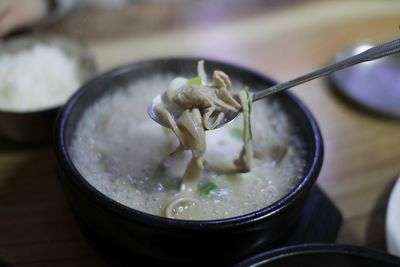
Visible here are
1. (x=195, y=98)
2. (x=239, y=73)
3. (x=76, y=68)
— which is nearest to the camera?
(x=195, y=98)

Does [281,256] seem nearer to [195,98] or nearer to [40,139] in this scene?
[195,98]

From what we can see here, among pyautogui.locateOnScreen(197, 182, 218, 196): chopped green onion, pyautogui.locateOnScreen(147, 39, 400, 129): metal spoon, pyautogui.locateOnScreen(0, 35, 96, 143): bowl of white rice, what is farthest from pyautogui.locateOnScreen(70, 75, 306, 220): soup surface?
pyautogui.locateOnScreen(0, 35, 96, 143): bowl of white rice

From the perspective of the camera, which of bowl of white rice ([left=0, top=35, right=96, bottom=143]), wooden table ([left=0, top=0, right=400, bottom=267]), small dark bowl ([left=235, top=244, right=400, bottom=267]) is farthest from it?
bowl of white rice ([left=0, top=35, right=96, bottom=143])

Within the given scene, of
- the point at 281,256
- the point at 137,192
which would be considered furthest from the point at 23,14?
the point at 281,256

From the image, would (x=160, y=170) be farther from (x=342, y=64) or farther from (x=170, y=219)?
(x=342, y=64)

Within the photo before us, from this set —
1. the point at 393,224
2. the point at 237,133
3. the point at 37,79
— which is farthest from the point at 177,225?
the point at 37,79

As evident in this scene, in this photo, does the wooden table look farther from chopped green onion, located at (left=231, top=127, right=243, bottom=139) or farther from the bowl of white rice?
chopped green onion, located at (left=231, top=127, right=243, bottom=139)

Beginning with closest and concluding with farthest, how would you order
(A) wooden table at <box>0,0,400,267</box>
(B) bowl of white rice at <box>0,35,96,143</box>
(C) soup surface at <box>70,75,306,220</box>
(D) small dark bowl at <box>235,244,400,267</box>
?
(D) small dark bowl at <box>235,244,400,267</box> < (C) soup surface at <box>70,75,306,220</box> < (A) wooden table at <box>0,0,400,267</box> < (B) bowl of white rice at <box>0,35,96,143</box>
